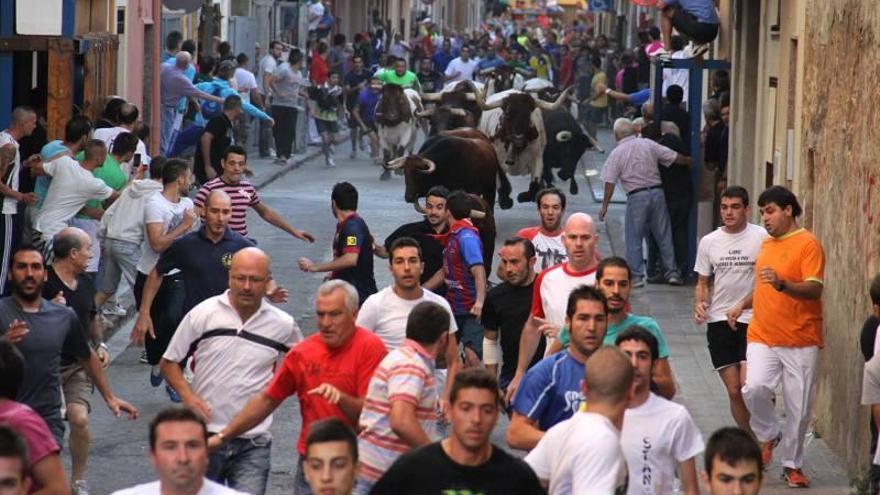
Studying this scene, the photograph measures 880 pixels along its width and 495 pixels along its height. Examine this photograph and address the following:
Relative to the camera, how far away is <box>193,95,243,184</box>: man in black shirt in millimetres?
22984

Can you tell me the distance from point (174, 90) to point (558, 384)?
20.5 metres

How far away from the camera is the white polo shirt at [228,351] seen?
1011cm

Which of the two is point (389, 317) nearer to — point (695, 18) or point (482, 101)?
point (695, 18)

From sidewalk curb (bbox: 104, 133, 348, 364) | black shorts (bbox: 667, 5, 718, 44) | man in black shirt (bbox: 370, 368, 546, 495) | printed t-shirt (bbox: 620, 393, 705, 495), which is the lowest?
sidewalk curb (bbox: 104, 133, 348, 364)

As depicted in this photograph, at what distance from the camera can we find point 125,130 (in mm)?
20047

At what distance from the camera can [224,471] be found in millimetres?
9953

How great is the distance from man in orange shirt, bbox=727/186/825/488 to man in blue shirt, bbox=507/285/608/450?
11.3 ft

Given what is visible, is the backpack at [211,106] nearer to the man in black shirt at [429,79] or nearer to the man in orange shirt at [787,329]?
the man in black shirt at [429,79]

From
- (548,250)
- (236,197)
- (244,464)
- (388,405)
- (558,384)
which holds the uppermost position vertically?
(236,197)

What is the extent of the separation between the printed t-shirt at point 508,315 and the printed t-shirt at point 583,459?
4.32 m

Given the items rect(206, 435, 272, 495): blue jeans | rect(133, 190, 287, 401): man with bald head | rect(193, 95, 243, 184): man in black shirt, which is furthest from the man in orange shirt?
rect(193, 95, 243, 184): man in black shirt

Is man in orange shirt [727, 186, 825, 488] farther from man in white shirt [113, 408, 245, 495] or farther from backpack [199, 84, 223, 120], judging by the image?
backpack [199, 84, 223, 120]

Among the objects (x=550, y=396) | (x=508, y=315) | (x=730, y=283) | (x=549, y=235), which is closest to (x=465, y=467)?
(x=550, y=396)

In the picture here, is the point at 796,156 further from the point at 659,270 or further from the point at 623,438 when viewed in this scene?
the point at 623,438
